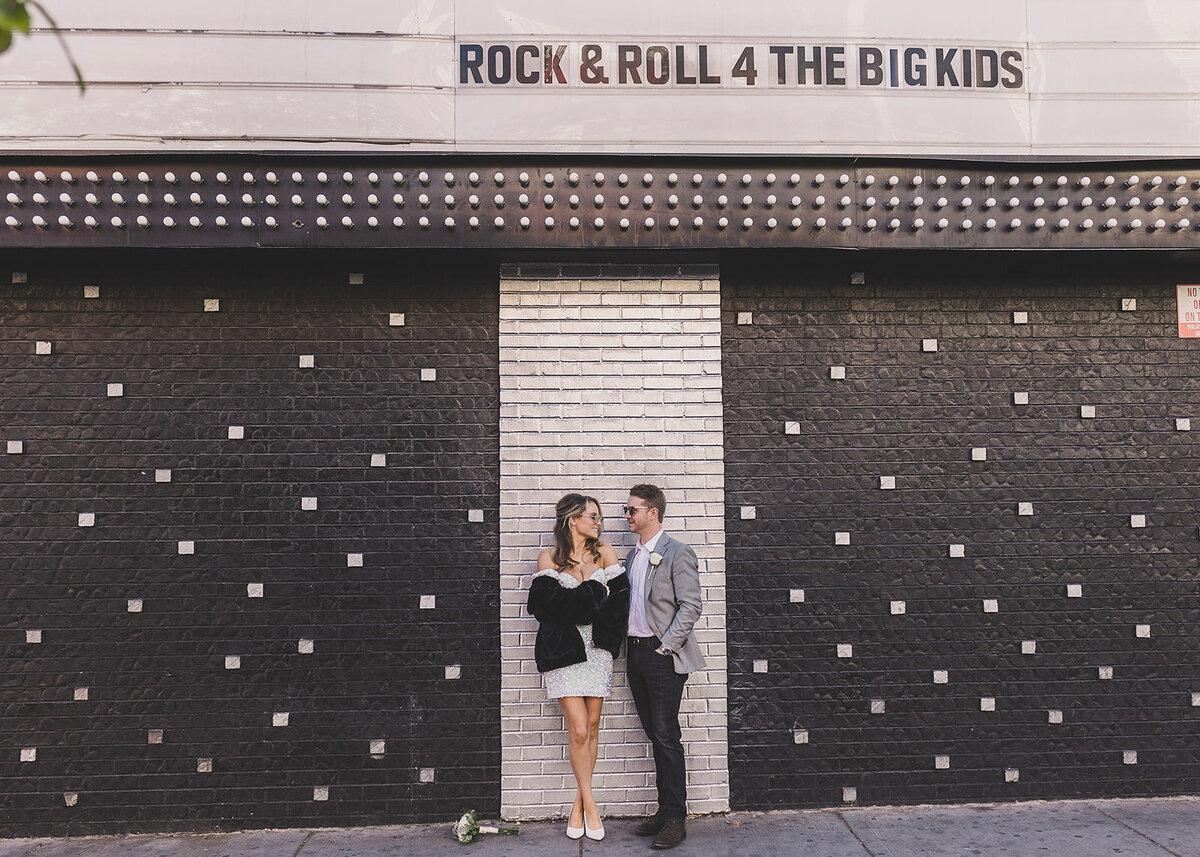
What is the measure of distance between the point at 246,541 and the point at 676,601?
317 centimetres

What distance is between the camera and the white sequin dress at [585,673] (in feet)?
17.2

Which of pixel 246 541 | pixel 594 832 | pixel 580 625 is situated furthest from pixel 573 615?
pixel 246 541

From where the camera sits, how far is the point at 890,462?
5945 millimetres

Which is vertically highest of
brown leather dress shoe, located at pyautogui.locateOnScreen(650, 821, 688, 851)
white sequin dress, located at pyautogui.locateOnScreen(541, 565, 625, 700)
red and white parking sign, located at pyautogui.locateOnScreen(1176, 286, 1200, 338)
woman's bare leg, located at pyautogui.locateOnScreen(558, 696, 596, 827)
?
red and white parking sign, located at pyautogui.locateOnScreen(1176, 286, 1200, 338)

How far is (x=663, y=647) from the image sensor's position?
5.11 meters

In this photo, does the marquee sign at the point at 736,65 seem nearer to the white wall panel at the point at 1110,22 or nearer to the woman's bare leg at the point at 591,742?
the white wall panel at the point at 1110,22

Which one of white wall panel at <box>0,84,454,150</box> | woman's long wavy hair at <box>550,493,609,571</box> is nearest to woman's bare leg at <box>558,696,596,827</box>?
woman's long wavy hair at <box>550,493,609,571</box>

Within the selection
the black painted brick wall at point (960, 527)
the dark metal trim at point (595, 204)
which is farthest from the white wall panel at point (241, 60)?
the black painted brick wall at point (960, 527)

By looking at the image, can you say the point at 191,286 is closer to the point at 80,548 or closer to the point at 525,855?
the point at 80,548

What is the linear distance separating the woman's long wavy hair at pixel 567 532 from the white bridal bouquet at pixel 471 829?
183 cm

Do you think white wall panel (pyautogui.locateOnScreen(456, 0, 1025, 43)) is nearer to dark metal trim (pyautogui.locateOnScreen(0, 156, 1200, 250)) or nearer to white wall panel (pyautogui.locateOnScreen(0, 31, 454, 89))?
white wall panel (pyautogui.locateOnScreen(0, 31, 454, 89))

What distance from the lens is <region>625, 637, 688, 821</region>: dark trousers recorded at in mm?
5215

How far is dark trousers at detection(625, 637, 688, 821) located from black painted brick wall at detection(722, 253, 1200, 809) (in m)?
0.70

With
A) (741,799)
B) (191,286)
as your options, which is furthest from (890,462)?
(191,286)
